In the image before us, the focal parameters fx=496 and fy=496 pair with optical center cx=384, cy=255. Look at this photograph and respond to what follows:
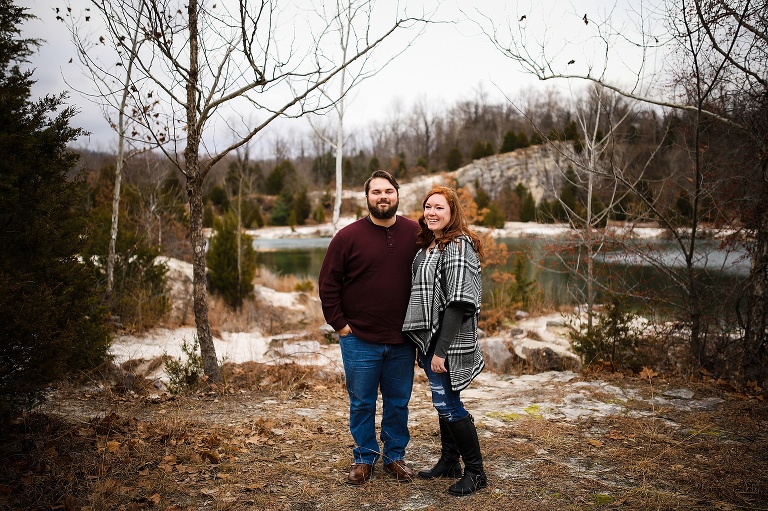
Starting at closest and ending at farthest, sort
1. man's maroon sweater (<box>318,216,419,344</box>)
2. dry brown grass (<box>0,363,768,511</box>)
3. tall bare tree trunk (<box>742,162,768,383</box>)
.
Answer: dry brown grass (<box>0,363,768,511</box>) < man's maroon sweater (<box>318,216,419,344</box>) < tall bare tree trunk (<box>742,162,768,383</box>)

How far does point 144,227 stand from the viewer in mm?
14086

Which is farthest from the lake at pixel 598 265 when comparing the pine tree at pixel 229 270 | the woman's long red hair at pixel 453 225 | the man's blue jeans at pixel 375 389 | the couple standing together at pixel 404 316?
the pine tree at pixel 229 270

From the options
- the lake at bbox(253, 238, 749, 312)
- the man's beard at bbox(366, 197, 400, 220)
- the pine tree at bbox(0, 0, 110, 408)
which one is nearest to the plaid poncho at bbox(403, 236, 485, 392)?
the man's beard at bbox(366, 197, 400, 220)

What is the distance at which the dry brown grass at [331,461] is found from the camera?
302 cm

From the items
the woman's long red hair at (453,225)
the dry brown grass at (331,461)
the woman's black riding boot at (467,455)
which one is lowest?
the dry brown grass at (331,461)

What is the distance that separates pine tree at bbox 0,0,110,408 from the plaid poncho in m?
2.54

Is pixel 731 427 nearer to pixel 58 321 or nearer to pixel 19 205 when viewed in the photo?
pixel 58 321

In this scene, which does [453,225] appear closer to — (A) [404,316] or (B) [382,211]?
(B) [382,211]

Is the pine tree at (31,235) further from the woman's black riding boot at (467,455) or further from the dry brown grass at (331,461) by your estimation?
the woman's black riding boot at (467,455)

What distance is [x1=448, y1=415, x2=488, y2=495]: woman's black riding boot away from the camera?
3135 mm

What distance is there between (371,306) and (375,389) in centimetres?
59

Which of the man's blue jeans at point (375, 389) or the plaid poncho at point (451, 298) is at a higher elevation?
the plaid poncho at point (451, 298)

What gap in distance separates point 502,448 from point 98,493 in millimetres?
2854

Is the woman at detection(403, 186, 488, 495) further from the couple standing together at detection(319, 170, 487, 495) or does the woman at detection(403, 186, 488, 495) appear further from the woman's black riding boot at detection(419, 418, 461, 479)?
the woman's black riding boot at detection(419, 418, 461, 479)
